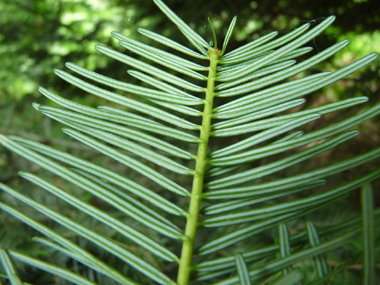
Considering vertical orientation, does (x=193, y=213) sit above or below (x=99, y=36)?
below

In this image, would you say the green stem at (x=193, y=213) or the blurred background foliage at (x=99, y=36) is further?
the blurred background foliage at (x=99, y=36)

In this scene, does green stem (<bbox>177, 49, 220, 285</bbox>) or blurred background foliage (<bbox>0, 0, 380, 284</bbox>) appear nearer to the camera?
green stem (<bbox>177, 49, 220, 285</bbox>)

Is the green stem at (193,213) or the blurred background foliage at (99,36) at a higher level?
the blurred background foliage at (99,36)

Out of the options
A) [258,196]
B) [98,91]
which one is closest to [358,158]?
[258,196]

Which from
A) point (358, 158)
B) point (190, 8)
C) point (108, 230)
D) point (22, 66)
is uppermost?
point (190, 8)

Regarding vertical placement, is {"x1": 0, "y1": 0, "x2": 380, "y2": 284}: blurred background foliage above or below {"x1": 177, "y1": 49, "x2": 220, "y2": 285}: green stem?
above

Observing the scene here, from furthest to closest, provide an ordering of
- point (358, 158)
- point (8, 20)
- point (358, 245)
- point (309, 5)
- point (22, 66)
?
point (22, 66)
point (8, 20)
point (309, 5)
point (358, 245)
point (358, 158)

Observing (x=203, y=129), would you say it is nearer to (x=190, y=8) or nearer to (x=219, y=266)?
(x=219, y=266)

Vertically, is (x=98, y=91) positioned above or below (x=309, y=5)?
below
